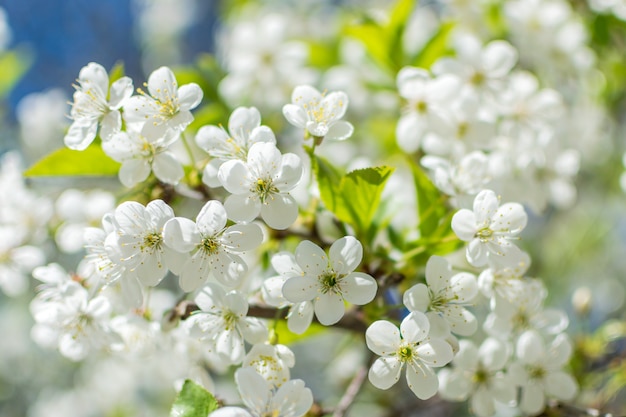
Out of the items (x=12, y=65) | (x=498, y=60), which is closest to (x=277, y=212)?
(x=498, y=60)

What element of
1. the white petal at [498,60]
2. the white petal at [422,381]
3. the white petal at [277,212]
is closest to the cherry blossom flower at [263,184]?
the white petal at [277,212]

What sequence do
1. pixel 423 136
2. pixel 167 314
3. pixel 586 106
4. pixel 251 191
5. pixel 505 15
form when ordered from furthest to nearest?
pixel 586 106, pixel 505 15, pixel 423 136, pixel 167 314, pixel 251 191

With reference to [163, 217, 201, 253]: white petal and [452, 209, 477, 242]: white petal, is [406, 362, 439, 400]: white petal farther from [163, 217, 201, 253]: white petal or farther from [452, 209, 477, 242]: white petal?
[163, 217, 201, 253]: white petal

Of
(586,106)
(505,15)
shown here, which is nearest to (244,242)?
(505,15)

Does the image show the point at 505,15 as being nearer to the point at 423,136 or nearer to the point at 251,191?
the point at 423,136


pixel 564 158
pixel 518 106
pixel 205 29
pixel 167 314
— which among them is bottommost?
pixel 205 29

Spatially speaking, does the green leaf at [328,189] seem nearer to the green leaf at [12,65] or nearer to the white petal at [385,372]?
the white petal at [385,372]
